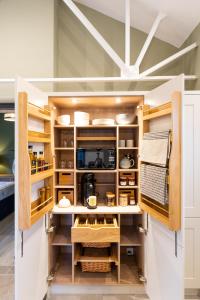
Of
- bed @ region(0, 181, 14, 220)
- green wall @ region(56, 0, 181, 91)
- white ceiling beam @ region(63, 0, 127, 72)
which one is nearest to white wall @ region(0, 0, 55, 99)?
green wall @ region(56, 0, 181, 91)

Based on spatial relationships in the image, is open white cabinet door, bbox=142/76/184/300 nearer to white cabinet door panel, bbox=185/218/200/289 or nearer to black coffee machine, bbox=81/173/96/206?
white cabinet door panel, bbox=185/218/200/289

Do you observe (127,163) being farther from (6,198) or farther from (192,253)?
(6,198)

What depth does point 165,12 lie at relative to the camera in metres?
2.09

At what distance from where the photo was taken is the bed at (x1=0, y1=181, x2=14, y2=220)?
3.55m

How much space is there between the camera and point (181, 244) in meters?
1.29

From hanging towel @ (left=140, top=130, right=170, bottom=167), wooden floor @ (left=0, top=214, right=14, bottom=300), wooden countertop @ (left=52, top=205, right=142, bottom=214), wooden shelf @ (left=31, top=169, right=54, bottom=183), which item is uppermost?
hanging towel @ (left=140, top=130, right=170, bottom=167)

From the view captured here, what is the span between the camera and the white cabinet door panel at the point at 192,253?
6.10 feet

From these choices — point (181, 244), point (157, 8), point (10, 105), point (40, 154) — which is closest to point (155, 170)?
point (181, 244)

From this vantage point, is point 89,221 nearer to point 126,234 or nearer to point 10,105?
point 126,234

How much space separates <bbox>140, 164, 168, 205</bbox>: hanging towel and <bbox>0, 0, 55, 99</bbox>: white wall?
165 cm

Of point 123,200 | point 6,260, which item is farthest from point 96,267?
point 6,260

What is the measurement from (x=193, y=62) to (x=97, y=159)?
157cm

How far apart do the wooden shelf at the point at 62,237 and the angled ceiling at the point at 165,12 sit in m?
2.62

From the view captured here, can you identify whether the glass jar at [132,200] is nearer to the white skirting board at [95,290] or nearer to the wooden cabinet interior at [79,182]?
the wooden cabinet interior at [79,182]
